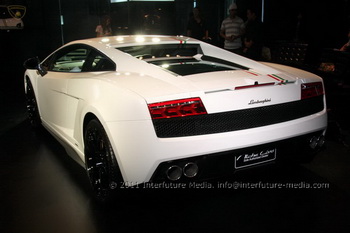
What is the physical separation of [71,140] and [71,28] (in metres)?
13.2

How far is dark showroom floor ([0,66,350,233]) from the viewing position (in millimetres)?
2242

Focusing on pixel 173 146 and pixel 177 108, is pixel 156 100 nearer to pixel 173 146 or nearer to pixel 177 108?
pixel 177 108

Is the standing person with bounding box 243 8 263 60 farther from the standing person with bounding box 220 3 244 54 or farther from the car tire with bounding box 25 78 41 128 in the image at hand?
the car tire with bounding box 25 78 41 128

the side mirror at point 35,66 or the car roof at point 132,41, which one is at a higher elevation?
the car roof at point 132,41

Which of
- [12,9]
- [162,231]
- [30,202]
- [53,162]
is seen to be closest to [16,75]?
[12,9]

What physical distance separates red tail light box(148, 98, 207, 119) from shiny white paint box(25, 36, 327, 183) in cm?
3

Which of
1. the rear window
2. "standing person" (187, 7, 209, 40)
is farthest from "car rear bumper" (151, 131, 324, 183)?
"standing person" (187, 7, 209, 40)

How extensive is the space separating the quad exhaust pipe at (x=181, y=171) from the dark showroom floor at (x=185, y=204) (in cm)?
33

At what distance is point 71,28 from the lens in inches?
591

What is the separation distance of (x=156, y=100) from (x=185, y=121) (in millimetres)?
205

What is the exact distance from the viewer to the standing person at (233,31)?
693 cm

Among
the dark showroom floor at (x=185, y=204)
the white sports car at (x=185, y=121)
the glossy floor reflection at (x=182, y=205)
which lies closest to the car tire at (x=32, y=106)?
the dark showroom floor at (x=185, y=204)

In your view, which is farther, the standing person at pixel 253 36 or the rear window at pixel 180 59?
the standing person at pixel 253 36

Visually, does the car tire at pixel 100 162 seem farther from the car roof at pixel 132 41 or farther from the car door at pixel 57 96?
the car roof at pixel 132 41
